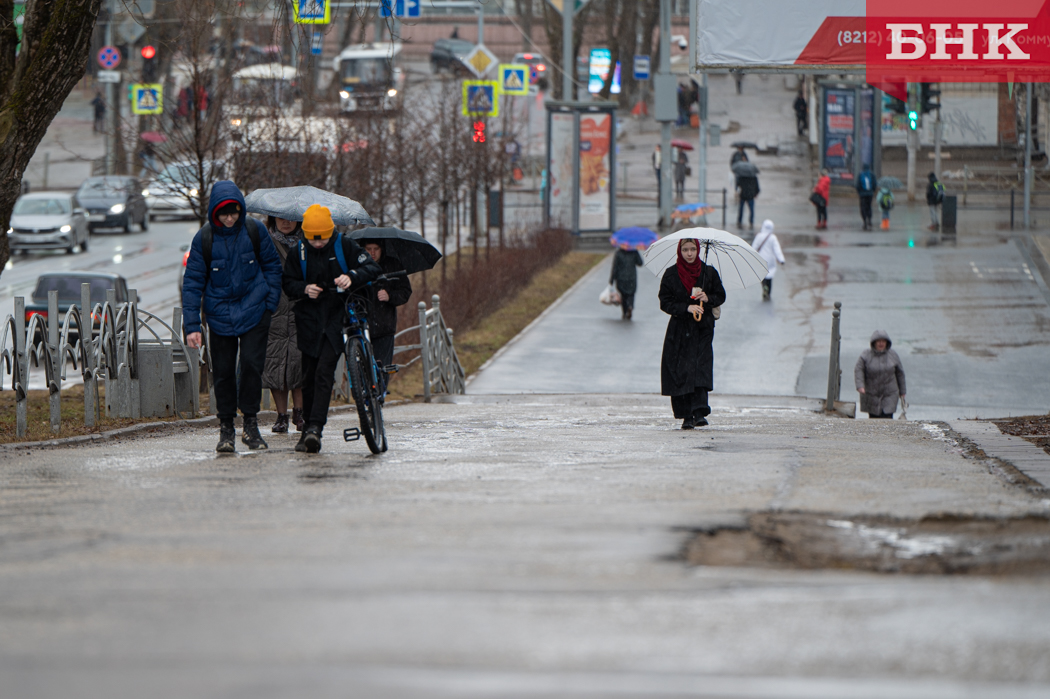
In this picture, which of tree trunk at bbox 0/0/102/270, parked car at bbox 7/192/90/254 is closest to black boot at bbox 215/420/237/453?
tree trunk at bbox 0/0/102/270

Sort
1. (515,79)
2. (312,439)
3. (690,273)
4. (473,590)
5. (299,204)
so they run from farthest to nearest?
(515,79)
(690,273)
(299,204)
(312,439)
(473,590)

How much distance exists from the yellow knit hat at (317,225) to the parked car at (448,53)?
58454mm

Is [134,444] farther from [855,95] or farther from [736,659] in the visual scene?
[855,95]

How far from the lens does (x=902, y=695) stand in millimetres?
3658

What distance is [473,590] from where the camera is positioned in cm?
478

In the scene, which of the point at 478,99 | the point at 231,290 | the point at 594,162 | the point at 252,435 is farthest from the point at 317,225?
the point at 594,162

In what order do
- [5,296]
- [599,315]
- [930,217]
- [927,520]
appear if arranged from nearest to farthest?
[927,520]
[599,315]
[5,296]
[930,217]

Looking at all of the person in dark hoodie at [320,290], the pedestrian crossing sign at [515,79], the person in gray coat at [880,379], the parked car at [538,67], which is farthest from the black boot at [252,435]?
the parked car at [538,67]

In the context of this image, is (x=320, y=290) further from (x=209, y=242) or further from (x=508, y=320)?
(x=508, y=320)

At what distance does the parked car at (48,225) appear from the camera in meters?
36.1

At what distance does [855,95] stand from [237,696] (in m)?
42.6

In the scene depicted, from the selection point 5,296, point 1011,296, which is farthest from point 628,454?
point 5,296

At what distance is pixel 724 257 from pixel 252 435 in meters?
5.72

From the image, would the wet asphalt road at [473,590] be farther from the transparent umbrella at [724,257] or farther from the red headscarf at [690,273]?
the transparent umbrella at [724,257]
